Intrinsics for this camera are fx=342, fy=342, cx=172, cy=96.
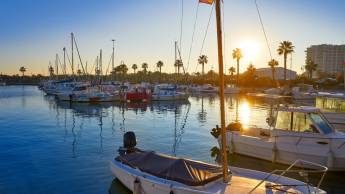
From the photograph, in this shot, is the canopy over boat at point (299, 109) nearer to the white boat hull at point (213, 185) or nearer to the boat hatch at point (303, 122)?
the boat hatch at point (303, 122)

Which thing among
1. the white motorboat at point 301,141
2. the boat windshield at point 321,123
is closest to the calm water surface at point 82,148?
the white motorboat at point 301,141

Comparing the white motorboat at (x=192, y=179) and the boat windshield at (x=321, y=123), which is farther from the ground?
the boat windshield at (x=321, y=123)

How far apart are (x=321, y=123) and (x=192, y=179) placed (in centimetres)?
1017

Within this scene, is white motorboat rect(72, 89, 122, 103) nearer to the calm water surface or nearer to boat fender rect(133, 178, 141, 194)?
the calm water surface

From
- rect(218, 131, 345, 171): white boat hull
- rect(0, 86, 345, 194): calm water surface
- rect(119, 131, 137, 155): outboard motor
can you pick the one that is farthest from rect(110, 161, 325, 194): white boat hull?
rect(218, 131, 345, 171): white boat hull

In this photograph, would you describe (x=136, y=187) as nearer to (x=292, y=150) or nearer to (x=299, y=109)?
(x=292, y=150)

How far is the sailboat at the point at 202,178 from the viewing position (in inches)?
433

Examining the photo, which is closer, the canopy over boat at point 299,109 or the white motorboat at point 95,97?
the canopy over boat at point 299,109

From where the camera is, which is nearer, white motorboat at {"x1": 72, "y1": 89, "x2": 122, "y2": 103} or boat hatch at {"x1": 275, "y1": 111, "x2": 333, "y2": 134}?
boat hatch at {"x1": 275, "y1": 111, "x2": 333, "y2": 134}

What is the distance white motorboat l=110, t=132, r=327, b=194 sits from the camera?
11164 mm

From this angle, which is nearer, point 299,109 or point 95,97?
point 299,109

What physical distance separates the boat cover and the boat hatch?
26.3 ft

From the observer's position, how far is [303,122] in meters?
18.6

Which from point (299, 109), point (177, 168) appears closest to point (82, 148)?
point (177, 168)
